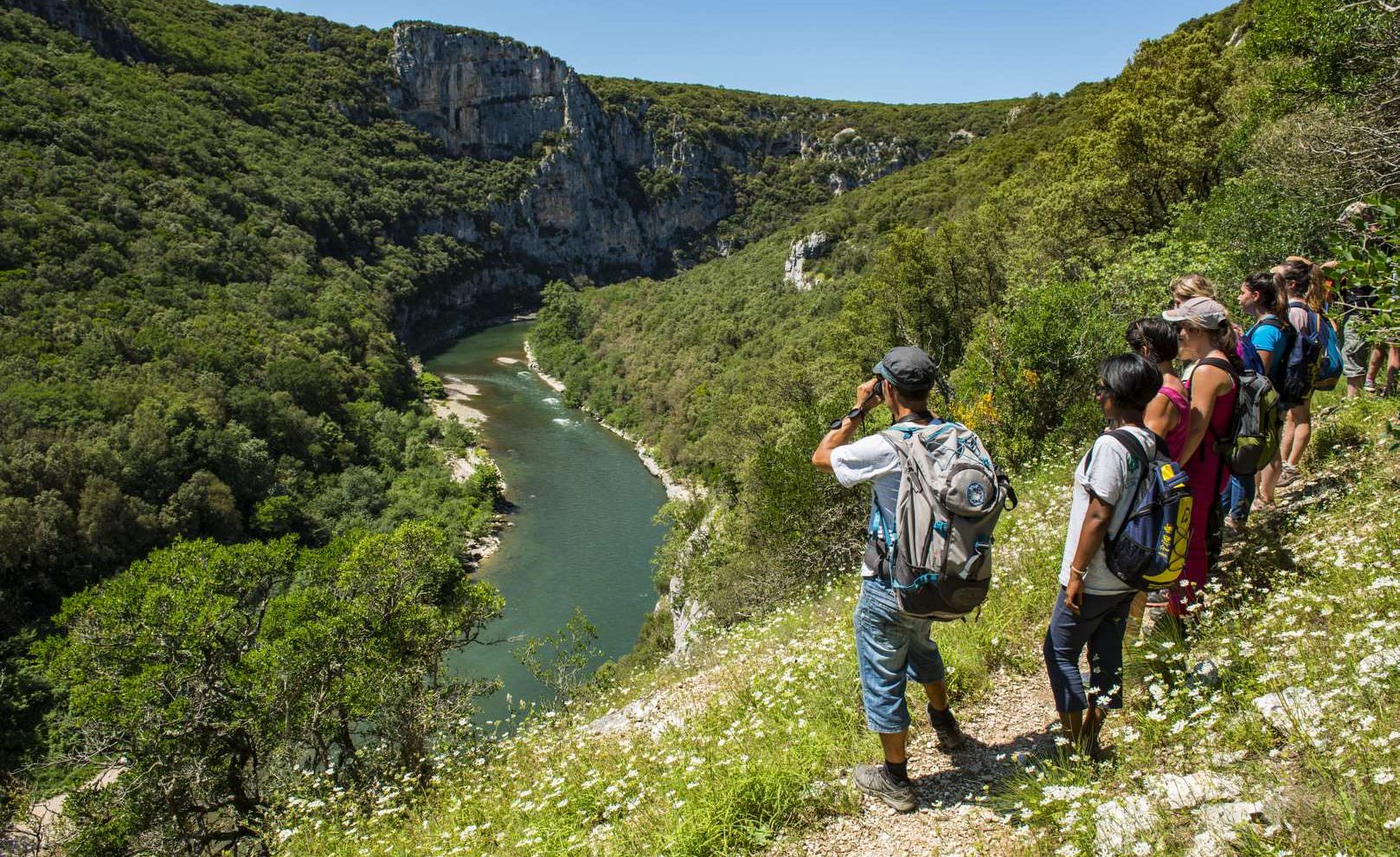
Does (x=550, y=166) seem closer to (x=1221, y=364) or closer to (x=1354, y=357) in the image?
(x=1354, y=357)

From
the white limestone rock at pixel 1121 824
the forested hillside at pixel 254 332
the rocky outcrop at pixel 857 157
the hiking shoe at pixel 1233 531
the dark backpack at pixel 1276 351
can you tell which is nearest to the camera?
the white limestone rock at pixel 1121 824

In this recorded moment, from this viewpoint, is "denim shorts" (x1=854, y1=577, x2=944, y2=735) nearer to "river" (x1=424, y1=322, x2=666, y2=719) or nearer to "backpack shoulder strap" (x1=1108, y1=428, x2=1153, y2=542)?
"backpack shoulder strap" (x1=1108, y1=428, x2=1153, y2=542)

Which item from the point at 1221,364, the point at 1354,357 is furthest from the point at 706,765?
the point at 1354,357

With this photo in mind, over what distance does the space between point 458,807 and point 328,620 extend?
374 inches

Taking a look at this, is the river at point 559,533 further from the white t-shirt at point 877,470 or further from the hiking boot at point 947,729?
the white t-shirt at point 877,470

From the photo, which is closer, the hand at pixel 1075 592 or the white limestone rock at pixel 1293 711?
the white limestone rock at pixel 1293 711

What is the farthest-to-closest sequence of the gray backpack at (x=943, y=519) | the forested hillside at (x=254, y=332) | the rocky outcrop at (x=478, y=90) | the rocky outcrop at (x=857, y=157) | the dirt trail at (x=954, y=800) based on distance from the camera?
the rocky outcrop at (x=857, y=157)
the rocky outcrop at (x=478, y=90)
the forested hillside at (x=254, y=332)
the dirt trail at (x=954, y=800)
the gray backpack at (x=943, y=519)

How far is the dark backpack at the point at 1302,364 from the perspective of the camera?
4.26 m

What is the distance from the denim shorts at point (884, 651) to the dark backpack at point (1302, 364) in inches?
117

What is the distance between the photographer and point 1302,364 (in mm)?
4262

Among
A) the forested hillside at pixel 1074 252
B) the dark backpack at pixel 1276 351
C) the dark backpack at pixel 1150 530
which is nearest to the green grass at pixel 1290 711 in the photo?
the dark backpack at pixel 1150 530

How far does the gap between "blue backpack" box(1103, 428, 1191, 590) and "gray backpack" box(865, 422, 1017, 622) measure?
472mm

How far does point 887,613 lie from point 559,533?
1310 inches

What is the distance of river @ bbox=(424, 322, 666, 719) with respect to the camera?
25.5m
